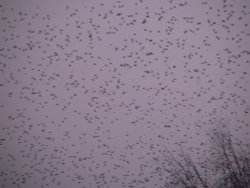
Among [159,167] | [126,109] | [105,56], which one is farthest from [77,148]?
[105,56]

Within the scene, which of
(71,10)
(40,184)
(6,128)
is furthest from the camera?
(40,184)

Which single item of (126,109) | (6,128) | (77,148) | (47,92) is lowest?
(77,148)

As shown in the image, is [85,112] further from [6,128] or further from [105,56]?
[6,128]

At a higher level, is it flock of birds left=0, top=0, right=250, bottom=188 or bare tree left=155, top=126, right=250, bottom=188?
flock of birds left=0, top=0, right=250, bottom=188

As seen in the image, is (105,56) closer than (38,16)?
No

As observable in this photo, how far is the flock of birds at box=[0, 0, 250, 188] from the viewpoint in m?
5.45

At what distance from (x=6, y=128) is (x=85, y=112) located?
99.3 inches

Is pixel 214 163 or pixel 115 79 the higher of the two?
pixel 115 79

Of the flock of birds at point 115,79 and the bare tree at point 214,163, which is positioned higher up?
the flock of birds at point 115,79

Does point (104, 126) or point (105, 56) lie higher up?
point (105, 56)

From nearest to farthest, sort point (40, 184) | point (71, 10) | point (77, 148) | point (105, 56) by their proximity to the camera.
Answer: point (71, 10) → point (105, 56) → point (77, 148) → point (40, 184)

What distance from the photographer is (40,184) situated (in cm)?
866

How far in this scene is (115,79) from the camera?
20.8ft

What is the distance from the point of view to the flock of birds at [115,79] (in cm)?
545
